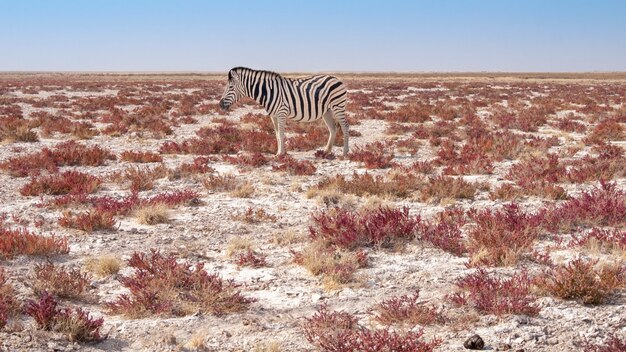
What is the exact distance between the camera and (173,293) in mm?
5434

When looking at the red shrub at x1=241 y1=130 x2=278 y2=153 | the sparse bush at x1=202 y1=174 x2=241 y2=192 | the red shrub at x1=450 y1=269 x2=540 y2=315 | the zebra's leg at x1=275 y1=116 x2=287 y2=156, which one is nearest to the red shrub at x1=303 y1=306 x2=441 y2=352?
the red shrub at x1=450 y1=269 x2=540 y2=315

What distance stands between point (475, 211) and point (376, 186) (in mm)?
2309

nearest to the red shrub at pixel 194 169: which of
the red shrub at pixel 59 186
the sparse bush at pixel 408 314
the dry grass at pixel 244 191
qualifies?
the red shrub at pixel 59 186

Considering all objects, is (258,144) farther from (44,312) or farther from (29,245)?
(44,312)

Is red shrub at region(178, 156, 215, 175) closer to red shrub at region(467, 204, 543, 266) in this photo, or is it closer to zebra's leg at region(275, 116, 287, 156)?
zebra's leg at region(275, 116, 287, 156)

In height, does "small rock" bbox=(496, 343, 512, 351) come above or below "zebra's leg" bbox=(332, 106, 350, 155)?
below

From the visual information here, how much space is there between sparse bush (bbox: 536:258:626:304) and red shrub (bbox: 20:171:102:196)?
8291 mm

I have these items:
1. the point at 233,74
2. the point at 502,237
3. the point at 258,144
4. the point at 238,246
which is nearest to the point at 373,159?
the point at 258,144

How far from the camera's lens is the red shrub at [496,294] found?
4.92 metres

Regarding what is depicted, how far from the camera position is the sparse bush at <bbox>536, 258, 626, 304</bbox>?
5.09 metres

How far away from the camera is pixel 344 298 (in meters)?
5.50

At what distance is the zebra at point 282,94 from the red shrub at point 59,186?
15.3 feet

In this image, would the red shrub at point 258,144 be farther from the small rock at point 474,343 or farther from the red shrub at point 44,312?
the small rock at point 474,343

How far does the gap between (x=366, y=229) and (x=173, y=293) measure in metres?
2.84
